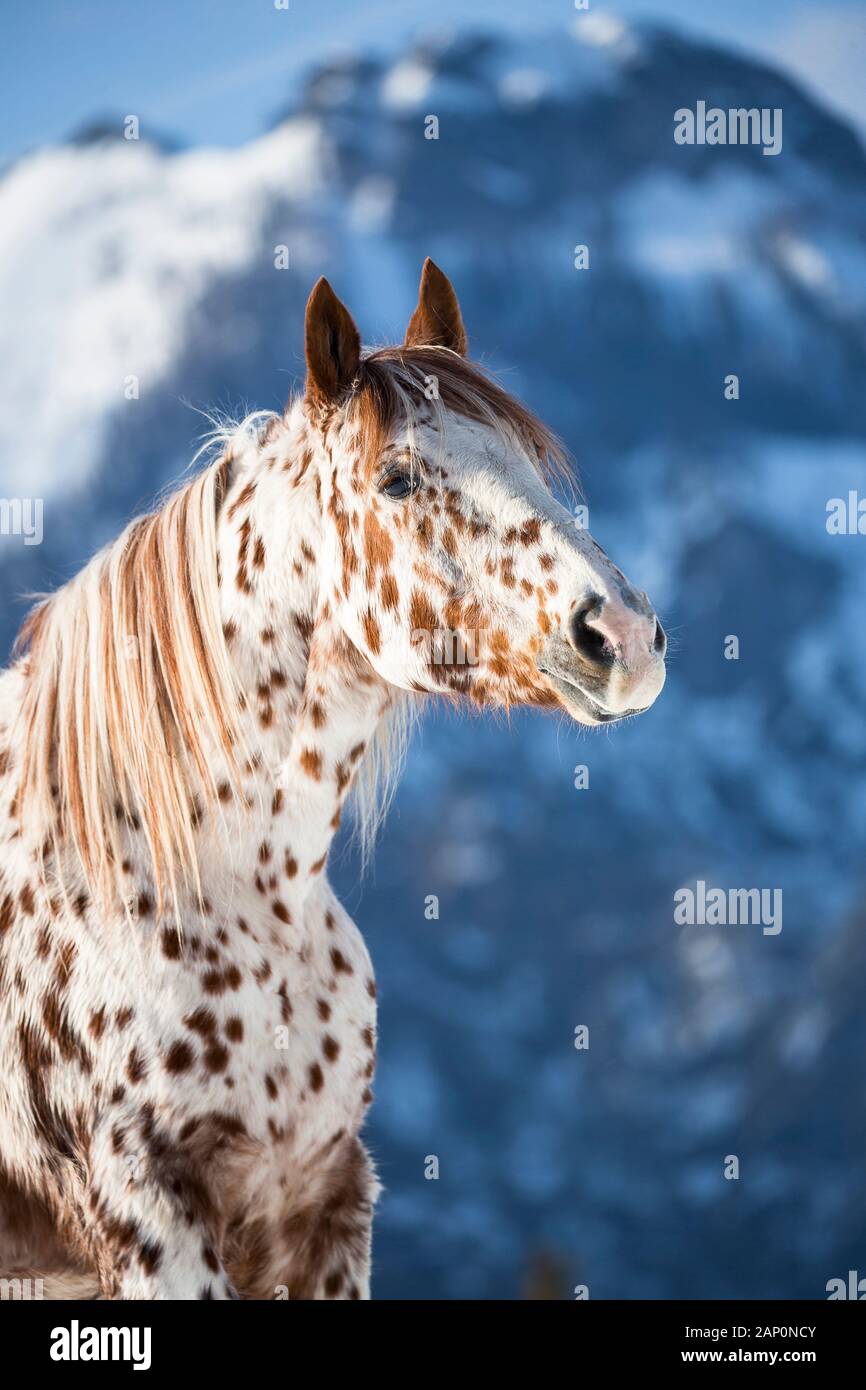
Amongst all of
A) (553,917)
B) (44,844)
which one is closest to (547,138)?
(553,917)

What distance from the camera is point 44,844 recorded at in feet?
4.41

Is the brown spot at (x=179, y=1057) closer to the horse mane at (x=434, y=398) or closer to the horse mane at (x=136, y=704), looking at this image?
the horse mane at (x=136, y=704)

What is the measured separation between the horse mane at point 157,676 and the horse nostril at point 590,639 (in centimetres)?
24

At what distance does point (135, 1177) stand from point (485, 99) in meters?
2.57

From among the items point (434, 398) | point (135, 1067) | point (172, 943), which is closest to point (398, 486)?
point (434, 398)

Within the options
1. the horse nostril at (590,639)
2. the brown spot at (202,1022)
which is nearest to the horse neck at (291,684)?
the brown spot at (202,1022)

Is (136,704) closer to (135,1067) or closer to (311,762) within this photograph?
(311,762)

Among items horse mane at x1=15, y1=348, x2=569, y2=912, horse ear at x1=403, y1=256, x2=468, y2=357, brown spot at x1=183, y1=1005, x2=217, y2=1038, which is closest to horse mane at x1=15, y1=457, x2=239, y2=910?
horse mane at x1=15, y1=348, x2=569, y2=912

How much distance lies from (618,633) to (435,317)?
51 centimetres

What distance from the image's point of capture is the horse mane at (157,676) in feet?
4.28

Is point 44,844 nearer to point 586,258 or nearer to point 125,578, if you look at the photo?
point 125,578

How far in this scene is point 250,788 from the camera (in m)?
1.33

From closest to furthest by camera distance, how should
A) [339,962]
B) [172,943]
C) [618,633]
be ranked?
1. [618,633]
2. [172,943]
3. [339,962]

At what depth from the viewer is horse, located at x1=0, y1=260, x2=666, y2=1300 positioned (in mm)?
1239
